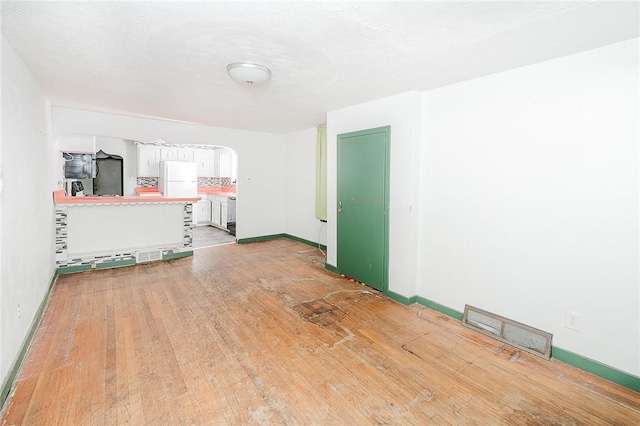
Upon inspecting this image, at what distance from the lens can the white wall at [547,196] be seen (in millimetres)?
1956

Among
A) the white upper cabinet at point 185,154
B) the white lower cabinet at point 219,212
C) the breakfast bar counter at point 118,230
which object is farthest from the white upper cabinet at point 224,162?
the breakfast bar counter at point 118,230

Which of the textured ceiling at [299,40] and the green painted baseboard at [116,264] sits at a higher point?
the textured ceiling at [299,40]

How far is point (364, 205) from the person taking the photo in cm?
363

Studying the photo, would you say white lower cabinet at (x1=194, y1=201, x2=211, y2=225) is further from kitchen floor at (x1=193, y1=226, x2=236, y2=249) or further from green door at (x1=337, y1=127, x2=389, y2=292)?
green door at (x1=337, y1=127, x2=389, y2=292)

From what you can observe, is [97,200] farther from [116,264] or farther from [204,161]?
[204,161]

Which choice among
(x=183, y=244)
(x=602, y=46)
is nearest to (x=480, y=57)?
(x=602, y=46)

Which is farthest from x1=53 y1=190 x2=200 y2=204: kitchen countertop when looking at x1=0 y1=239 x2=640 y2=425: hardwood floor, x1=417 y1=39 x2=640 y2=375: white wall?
x1=417 y1=39 x2=640 y2=375: white wall

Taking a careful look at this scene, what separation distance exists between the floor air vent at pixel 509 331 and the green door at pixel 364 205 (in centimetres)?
97

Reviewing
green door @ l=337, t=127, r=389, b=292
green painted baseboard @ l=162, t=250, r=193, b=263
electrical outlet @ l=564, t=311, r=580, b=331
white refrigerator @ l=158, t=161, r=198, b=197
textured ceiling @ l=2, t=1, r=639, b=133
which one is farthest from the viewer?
white refrigerator @ l=158, t=161, r=198, b=197

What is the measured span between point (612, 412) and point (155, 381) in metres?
2.84

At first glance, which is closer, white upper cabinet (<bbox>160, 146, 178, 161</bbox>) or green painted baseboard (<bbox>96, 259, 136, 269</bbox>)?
green painted baseboard (<bbox>96, 259, 136, 269</bbox>)

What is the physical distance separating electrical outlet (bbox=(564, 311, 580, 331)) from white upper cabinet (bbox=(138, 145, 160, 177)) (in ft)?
26.4

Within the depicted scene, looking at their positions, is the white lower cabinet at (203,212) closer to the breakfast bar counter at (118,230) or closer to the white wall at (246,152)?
the white wall at (246,152)

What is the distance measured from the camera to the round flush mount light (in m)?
2.37
